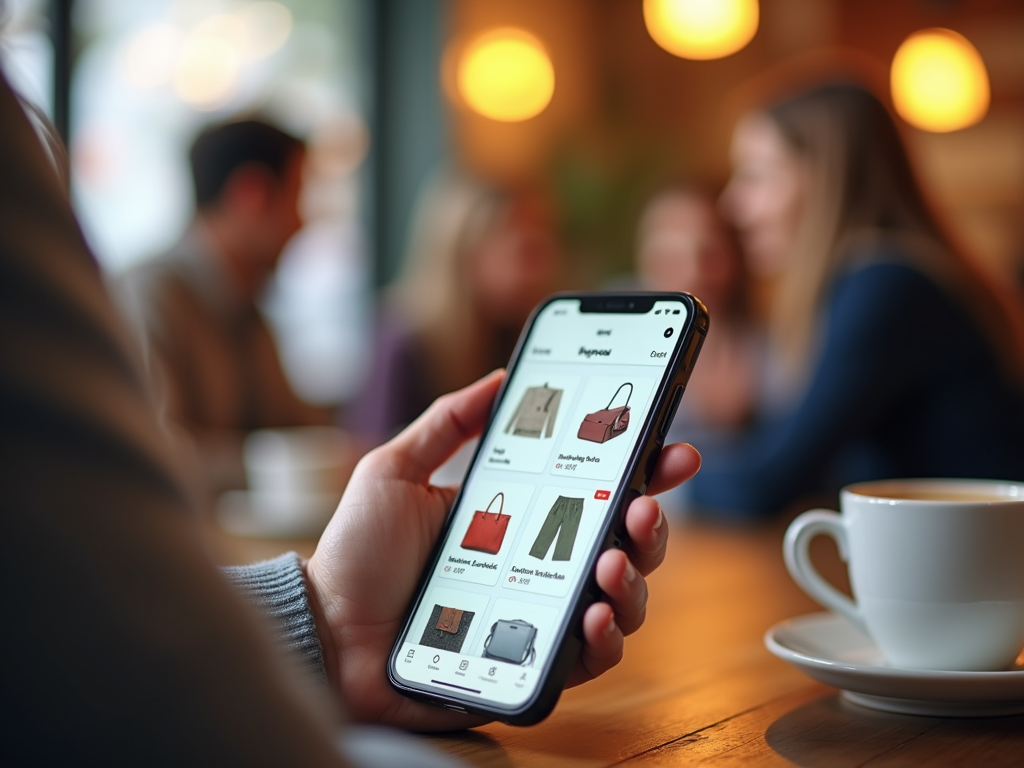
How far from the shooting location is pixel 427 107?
404 centimetres

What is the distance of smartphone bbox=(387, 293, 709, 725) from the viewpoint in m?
0.52

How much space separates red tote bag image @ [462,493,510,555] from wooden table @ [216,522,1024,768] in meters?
0.10

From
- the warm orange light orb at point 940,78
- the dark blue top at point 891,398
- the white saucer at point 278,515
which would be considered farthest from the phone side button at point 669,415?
the warm orange light orb at point 940,78

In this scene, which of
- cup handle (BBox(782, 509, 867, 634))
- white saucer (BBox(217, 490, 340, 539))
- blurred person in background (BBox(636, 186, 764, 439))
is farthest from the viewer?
blurred person in background (BBox(636, 186, 764, 439))

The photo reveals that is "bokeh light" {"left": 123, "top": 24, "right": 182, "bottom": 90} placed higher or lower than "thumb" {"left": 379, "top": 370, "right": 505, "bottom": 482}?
higher

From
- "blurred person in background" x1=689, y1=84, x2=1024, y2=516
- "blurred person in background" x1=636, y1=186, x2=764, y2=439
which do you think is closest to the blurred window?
"blurred person in background" x1=636, y1=186, x2=764, y2=439

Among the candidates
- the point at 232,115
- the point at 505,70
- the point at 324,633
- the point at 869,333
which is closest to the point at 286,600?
the point at 324,633

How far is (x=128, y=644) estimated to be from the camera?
249 millimetres

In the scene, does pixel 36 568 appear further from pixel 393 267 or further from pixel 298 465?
→ pixel 393 267

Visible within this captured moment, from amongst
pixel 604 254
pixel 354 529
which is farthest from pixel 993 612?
pixel 604 254

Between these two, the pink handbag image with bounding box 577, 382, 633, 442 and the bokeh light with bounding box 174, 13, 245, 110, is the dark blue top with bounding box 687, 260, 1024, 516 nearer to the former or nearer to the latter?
the pink handbag image with bounding box 577, 382, 633, 442

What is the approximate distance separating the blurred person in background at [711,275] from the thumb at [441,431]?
1.88m

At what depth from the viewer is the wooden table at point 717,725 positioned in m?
0.49

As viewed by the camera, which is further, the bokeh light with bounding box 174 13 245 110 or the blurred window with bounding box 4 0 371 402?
the bokeh light with bounding box 174 13 245 110
